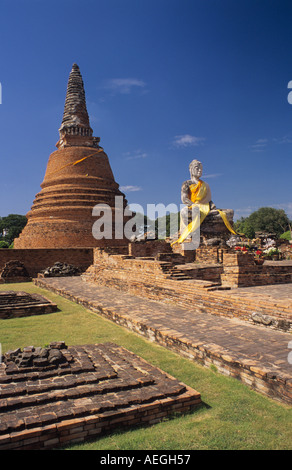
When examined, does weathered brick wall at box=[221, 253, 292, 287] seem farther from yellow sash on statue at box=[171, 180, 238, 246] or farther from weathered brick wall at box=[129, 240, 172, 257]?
weathered brick wall at box=[129, 240, 172, 257]

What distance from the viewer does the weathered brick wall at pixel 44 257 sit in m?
14.6

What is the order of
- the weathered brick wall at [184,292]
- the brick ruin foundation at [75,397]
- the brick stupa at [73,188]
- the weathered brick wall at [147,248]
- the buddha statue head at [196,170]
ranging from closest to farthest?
the brick ruin foundation at [75,397], the weathered brick wall at [184,292], the weathered brick wall at [147,248], the buddha statue head at [196,170], the brick stupa at [73,188]

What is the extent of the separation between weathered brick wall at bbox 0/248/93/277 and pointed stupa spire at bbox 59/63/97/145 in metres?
8.44

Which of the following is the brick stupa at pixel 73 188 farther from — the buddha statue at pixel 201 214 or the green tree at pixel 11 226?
the green tree at pixel 11 226

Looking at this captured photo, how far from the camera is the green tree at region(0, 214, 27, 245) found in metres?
45.5

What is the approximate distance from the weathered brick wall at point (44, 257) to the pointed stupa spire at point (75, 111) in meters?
8.44

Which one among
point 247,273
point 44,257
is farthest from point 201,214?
point 44,257

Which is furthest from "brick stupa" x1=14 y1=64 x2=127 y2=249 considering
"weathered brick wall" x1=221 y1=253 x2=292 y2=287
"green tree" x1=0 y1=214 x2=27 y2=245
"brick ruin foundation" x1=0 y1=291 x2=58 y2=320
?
"green tree" x1=0 y1=214 x2=27 y2=245

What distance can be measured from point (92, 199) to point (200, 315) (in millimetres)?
13358

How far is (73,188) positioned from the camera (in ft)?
59.9

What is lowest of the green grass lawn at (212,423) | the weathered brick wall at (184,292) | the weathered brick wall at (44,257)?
the green grass lawn at (212,423)

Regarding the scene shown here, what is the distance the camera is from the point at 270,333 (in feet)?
14.9

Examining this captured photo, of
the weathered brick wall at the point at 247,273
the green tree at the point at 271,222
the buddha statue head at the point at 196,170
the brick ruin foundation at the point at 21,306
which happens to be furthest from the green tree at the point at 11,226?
the weathered brick wall at the point at 247,273
